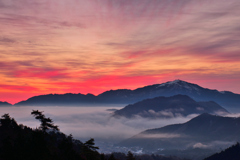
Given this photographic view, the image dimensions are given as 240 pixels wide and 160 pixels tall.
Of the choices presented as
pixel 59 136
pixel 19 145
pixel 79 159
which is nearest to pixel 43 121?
pixel 19 145

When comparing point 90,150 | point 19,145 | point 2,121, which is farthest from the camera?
point 2,121

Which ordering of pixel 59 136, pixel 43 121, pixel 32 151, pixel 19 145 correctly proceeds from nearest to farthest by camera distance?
pixel 32 151, pixel 19 145, pixel 43 121, pixel 59 136

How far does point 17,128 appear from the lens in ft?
409

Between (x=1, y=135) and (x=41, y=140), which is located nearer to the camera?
(x=41, y=140)

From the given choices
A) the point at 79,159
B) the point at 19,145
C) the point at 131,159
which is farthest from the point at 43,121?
the point at 131,159

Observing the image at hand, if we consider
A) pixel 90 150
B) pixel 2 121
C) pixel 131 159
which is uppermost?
pixel 2 121

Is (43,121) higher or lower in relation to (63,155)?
higher

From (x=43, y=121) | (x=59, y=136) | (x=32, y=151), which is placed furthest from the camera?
(x=59, y=136)

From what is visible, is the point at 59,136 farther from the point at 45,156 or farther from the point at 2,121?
the point at 45,156

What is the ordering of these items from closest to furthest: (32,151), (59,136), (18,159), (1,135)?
(18,159) < (32,151) < (1,135) < (59,136)

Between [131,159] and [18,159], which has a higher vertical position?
[18,159]

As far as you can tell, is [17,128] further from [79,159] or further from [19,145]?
[79,159]

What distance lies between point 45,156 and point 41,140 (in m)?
6.36

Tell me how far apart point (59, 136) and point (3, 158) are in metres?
104
